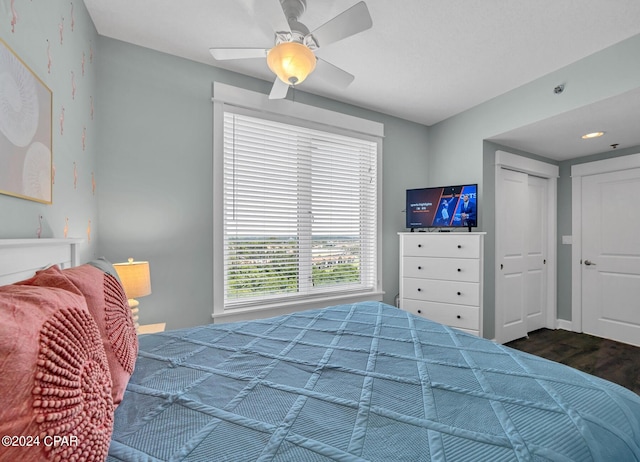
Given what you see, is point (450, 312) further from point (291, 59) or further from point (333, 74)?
point (291, 59)

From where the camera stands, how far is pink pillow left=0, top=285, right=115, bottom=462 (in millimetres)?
426

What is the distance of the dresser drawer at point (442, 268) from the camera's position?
8.93 ft

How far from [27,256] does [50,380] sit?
0.80 metres

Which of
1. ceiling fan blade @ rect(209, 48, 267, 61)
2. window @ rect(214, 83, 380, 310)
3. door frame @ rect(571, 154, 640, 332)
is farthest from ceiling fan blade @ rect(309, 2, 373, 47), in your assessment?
door frame @ rect(571, 154, 640, 332)

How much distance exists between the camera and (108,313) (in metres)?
0.93

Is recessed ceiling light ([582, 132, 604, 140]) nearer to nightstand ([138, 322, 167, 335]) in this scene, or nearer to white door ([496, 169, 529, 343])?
white door ([496, 169, 529, 343])

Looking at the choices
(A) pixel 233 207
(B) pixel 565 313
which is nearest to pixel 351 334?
(A) pixel 233 207

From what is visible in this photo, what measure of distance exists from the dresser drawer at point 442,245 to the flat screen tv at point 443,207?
0.16 m

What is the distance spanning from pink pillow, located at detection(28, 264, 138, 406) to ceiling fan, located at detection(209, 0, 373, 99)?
1.34m

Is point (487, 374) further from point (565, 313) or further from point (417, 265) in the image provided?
point (565, 313)

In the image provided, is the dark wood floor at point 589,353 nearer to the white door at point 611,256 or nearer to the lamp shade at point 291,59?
the white door at point 611,256

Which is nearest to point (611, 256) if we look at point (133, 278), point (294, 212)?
point (294, 212)

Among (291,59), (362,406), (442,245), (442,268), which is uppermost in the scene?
(291,59)

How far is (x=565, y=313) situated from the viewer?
3.67 meters
